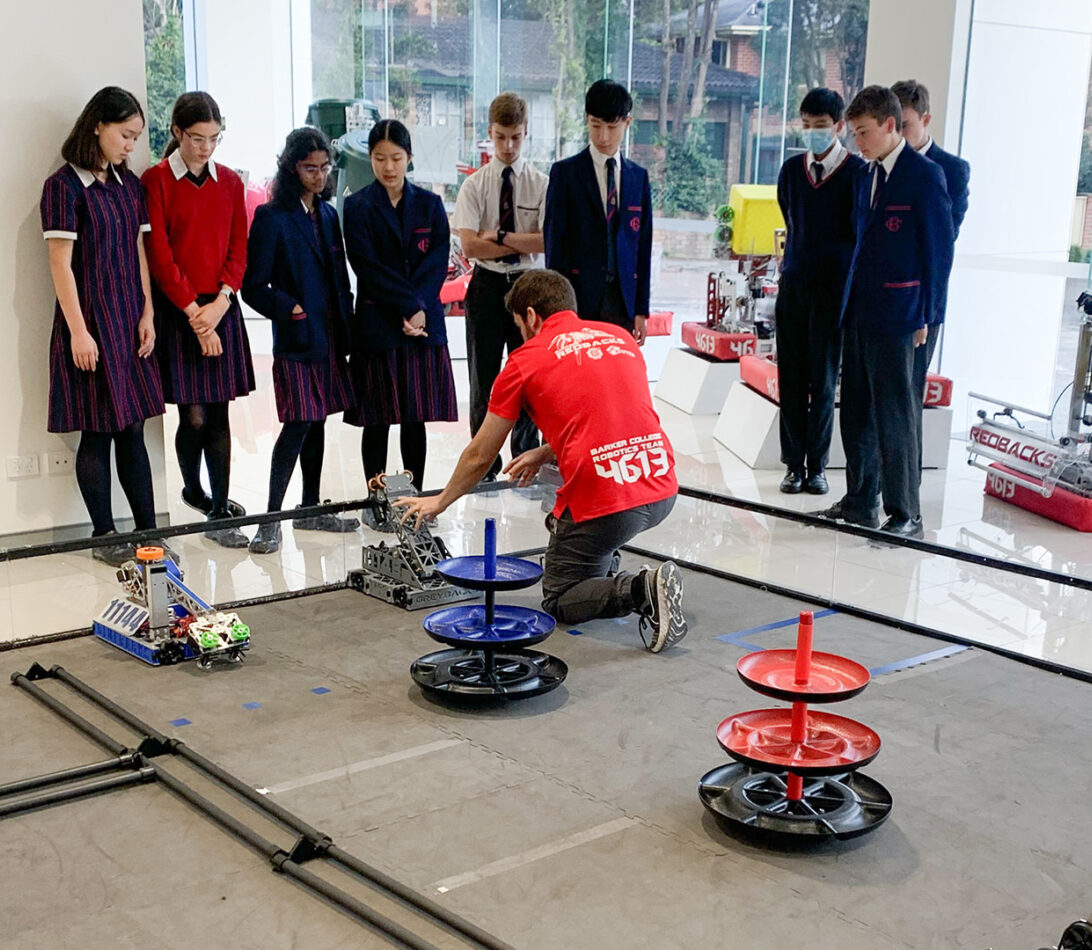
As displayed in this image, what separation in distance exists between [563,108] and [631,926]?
30.2ft

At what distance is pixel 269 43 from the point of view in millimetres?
10422

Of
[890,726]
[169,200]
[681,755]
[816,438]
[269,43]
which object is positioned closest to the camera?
[681,755]

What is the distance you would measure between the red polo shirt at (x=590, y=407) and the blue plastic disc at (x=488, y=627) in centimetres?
46

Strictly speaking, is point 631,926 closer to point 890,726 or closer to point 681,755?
point 681,755

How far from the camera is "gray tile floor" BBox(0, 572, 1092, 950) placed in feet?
7.30

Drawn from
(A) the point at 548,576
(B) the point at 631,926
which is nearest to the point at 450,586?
(A) the point at 548,576

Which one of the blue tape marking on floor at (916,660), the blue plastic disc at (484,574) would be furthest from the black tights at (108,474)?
the blue tape marking on floor at (916,660)

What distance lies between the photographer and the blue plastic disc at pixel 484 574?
126 inches

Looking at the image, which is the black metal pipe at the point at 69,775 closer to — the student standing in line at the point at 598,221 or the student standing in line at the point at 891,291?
the student standing in line at the point at 598,221

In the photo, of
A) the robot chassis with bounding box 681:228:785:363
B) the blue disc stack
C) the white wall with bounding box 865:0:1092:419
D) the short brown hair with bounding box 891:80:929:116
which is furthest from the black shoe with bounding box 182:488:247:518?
the white wall with bounding box 865:0:1092:419

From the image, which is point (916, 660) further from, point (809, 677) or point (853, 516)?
point (853, 516)

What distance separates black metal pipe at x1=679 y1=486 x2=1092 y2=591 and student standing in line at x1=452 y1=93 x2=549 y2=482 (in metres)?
1.20

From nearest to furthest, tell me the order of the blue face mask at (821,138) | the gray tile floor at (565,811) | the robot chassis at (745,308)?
the gray tile floor at (565,811) → the blue face mask at (821,138) → the robot chassis at (745,308)

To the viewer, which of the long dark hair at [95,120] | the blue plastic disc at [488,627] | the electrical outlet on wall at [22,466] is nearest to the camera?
the blue plastic disc at [488,627]
